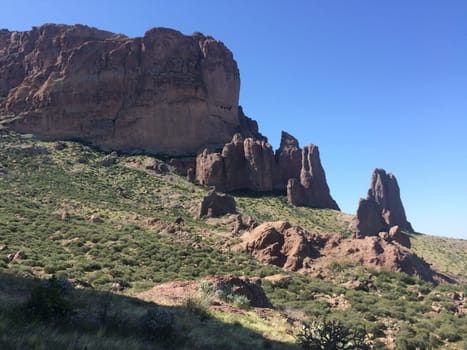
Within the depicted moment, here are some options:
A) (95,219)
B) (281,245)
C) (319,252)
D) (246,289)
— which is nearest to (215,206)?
(95,219)

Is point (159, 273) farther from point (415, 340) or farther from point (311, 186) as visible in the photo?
point (311, 186)

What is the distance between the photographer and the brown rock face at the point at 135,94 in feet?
272

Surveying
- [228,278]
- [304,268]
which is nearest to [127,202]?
[304,268]

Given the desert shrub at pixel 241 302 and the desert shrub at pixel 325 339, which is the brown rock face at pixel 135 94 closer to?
the desert shrub at pixel 241 302

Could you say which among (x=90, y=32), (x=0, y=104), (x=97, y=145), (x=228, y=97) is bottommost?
(x=97, y=145)

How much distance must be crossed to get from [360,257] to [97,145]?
64631 millimetres

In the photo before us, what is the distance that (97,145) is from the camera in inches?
3196

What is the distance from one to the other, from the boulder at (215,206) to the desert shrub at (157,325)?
1616 inches

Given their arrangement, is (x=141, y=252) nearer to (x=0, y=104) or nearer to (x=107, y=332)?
(x=107, y=332)

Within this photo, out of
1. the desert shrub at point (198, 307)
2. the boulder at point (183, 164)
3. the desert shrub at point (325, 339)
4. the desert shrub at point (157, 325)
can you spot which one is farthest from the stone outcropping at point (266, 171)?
the desert shrub at point (157, 325)

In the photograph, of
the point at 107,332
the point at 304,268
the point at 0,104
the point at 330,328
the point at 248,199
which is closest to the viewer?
the point at 107,332

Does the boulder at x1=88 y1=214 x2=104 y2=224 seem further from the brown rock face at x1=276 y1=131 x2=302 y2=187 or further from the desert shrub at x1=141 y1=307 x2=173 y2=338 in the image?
the brown rock face at x1=276 y1=131 x2=302 y2=187

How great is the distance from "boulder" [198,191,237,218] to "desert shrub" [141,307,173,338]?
41.0m

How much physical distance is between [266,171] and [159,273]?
5467cm
